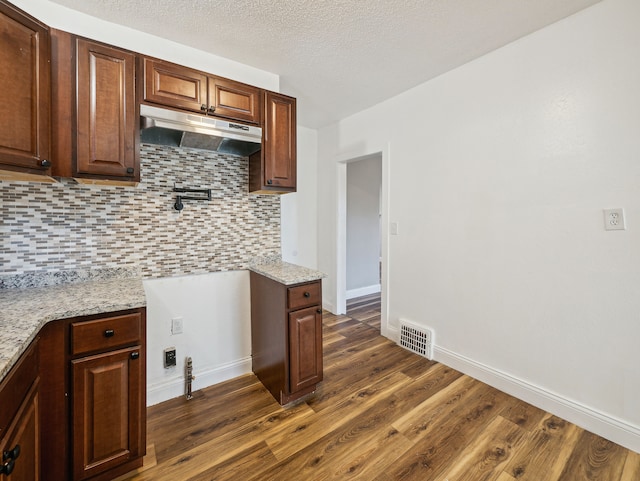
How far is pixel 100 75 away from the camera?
5.19ft

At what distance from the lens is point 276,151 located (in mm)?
2193

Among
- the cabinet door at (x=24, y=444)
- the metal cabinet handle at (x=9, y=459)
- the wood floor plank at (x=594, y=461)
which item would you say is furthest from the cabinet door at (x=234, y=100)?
the wood floor plank at (x=594, y=461)

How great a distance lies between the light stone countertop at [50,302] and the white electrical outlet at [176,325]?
0.41m

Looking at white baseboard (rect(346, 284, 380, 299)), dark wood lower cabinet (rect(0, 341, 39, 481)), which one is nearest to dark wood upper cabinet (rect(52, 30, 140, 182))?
dark wood lower cabinet (rect(0, 341, 39, 481))

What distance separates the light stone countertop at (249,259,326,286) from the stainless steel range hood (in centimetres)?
93

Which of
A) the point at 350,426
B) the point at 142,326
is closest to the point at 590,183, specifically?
the point at 350,426

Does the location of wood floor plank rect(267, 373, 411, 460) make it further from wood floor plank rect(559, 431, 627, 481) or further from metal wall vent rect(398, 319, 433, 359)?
wood floor plank rect(559, 431, 627, 481)

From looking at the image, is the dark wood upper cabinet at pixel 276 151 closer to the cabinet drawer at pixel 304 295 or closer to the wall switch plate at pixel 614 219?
the cabinet drawer at pixel 304 295

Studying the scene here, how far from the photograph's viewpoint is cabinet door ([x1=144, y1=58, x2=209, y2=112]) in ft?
5.67

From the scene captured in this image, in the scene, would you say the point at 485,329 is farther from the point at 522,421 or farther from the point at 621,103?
the point at 621,103

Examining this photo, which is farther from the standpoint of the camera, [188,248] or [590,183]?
[188,248]

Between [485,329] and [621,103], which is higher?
[621,103]

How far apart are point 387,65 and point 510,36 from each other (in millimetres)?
845

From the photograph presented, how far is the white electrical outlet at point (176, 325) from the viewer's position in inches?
82.4
